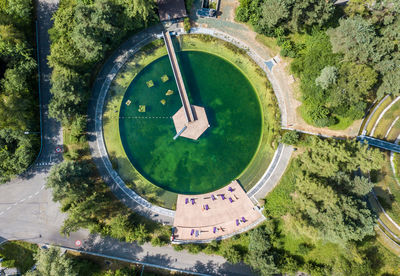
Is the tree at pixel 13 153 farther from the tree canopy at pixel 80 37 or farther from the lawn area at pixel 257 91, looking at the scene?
the lawn area at pixel 257 91

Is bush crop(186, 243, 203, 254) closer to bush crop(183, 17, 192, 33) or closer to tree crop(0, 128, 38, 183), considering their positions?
tree crop(0, 128, 38, 183)

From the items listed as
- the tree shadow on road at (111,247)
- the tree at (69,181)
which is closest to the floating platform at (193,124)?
the tree at (69,181)

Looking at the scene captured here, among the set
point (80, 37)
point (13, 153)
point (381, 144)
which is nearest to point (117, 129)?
point (80, 37)

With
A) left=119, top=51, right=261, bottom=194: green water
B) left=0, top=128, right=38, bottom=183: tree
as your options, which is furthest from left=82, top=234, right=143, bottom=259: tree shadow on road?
left=0, top=128, right=38, bottom=183: tree

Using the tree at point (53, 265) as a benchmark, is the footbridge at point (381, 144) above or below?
above

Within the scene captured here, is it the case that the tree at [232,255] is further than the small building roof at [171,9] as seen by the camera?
No

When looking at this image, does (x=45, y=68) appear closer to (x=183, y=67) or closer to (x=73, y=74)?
(x=73, y=74)

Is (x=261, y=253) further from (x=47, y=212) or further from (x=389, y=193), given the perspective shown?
(x=47, y=212)
